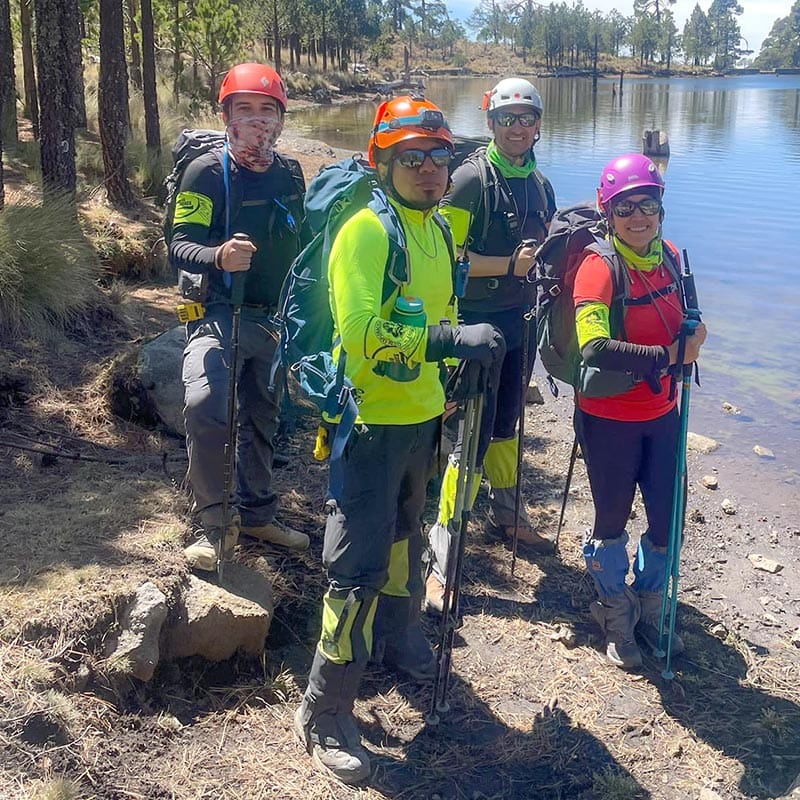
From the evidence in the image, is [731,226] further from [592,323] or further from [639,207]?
[592,323]

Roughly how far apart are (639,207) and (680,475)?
47.1 inches

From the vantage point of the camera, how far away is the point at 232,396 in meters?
3.84

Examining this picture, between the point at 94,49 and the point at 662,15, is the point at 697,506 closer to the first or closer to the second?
the point at 94,49

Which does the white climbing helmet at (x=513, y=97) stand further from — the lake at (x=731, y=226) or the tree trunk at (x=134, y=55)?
the tree trunk at (x=134, y=55)

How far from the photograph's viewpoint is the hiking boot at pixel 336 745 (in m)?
3.17

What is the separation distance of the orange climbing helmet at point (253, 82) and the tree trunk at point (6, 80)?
10.5m

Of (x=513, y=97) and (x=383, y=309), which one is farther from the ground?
(x=513, y=97)

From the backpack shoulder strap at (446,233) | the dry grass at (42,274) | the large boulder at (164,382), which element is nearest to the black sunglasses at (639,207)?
the backpack shoulder strap at (446,233)

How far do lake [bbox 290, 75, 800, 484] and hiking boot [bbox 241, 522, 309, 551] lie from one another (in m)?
4.26

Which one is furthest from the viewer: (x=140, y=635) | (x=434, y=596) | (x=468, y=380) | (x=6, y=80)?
(x=6, y=80)

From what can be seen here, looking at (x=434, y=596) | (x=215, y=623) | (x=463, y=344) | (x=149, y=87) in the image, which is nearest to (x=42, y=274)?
(x=215, y=623)

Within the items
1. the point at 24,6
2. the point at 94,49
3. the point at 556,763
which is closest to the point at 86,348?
the point at 556,763

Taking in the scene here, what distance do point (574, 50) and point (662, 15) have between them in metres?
35.3

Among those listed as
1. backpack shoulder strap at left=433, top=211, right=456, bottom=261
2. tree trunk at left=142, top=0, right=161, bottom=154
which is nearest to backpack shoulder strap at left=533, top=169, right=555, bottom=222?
backpack shoulder strap at left=433, top=211, right=456, bottom=261
